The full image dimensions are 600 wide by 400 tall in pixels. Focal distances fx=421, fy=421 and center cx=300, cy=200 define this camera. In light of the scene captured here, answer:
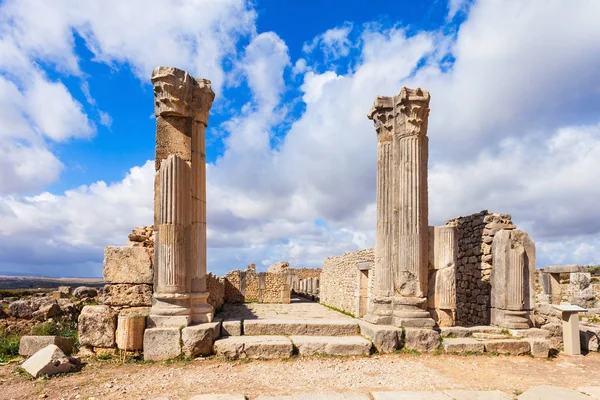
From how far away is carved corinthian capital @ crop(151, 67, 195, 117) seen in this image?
7.79m

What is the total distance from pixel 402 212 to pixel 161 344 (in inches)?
198

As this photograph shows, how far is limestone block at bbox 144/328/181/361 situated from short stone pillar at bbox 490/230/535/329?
6503 millimetres

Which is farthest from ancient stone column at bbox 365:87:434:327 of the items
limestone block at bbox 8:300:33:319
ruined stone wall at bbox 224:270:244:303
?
limestone block at bbox 8:300:33:319

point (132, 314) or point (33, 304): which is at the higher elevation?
point (132, 314)

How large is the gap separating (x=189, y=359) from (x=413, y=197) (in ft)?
16.6

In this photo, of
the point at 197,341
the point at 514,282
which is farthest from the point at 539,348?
the point at 197,341

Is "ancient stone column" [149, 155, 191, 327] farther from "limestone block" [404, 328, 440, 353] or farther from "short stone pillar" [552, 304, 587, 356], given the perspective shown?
"short stone pillar" [552, 304, 587, 356]

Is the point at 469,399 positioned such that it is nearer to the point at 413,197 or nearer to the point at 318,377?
the point at 318,377

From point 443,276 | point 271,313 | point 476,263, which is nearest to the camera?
point 443,276

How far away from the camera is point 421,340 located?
762 cm

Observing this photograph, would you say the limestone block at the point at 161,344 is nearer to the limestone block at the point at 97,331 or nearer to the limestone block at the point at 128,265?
the limestone block at the point at 97,331

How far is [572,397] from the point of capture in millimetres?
5254

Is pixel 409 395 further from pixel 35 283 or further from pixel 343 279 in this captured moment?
pixel 35 283

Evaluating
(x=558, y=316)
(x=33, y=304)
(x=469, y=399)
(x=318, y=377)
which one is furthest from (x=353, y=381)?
(x=33, y=304)
